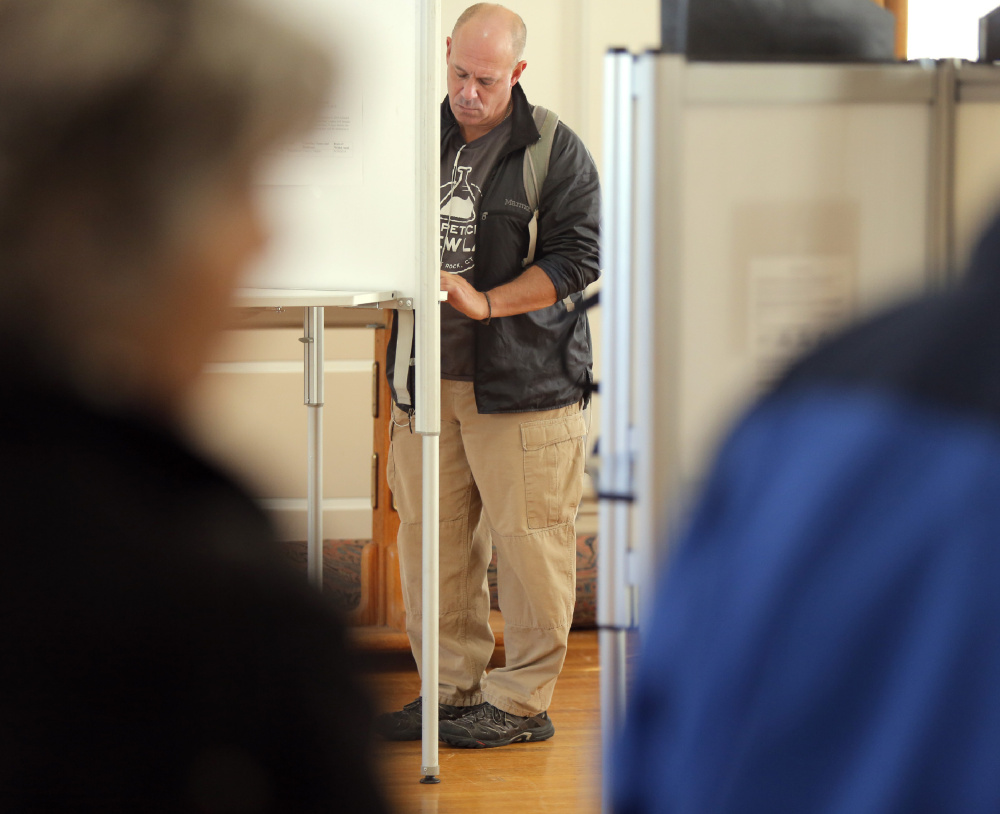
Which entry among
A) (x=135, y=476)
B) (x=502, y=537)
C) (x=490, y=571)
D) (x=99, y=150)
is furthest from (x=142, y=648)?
(x=490, y=571)

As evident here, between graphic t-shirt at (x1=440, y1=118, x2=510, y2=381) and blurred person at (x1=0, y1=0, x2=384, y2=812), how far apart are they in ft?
6.22

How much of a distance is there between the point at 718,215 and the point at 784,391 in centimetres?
62

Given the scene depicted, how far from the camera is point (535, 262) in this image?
2455 millimetres

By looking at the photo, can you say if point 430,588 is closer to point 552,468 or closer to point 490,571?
point 552,468

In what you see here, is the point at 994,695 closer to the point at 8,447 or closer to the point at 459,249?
the point at 8,447

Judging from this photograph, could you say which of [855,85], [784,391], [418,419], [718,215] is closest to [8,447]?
[784,391]

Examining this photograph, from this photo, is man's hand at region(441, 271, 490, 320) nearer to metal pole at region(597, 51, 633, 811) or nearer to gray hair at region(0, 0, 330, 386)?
metal pole at region(597, 51, 633, 811)

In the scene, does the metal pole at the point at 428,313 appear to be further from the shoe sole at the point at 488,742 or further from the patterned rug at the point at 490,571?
the patterned rug at the point at 490,571

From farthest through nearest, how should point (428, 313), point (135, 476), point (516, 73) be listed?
point (516, 73), point (428, 313), point (135, 476)

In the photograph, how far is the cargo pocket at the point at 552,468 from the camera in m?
2.46

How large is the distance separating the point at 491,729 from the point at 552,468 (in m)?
0.60

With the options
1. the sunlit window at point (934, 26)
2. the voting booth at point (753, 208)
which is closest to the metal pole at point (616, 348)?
the voting booth at point (753, 208)

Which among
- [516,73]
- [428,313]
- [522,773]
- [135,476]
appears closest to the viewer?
[135,476]

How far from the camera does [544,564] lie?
2461mm
